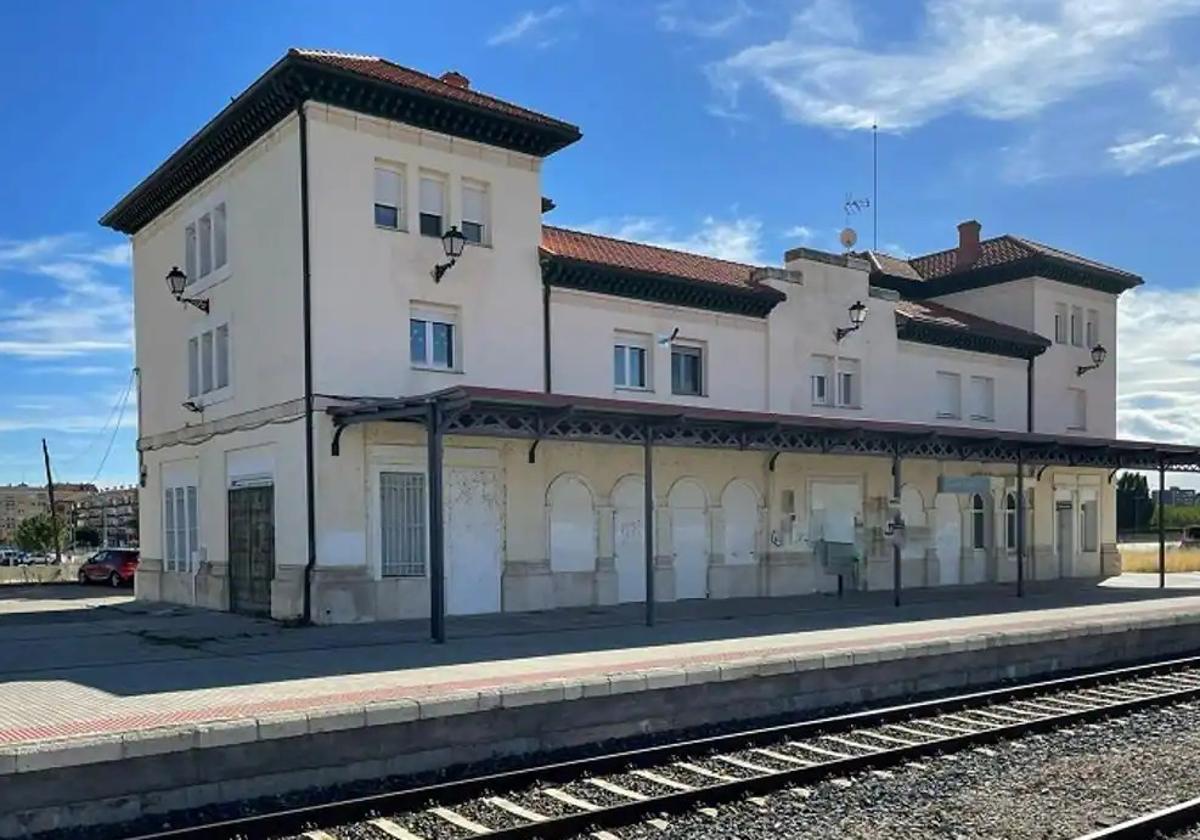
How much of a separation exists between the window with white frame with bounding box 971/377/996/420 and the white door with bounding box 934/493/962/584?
291cm

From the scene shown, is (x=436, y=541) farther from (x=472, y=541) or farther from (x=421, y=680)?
(x=472, y=541)

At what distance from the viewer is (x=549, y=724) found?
1020 centimetres

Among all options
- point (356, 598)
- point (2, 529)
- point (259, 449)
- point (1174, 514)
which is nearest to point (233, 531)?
point (259, 449)

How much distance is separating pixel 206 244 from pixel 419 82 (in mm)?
5713

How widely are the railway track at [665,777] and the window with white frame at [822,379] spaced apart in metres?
12.7

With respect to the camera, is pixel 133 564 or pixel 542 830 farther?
pixel 133 564

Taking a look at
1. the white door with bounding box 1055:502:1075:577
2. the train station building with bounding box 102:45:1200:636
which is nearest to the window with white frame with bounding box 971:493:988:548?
the train station building with bounding box 102:45:1200:636

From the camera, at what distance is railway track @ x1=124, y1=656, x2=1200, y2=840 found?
7.60 meters

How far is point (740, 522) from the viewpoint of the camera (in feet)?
75.1

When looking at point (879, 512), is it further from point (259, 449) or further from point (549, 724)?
point (549, 724)

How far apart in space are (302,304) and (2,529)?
147 meters

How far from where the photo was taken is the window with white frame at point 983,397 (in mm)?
28922

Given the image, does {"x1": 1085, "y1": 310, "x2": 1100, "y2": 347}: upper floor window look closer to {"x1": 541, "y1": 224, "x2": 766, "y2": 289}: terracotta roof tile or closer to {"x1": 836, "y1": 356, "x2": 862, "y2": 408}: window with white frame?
{"x1": 836, "y1": 356, "x2": 862, "y2": 408}: window with white frame

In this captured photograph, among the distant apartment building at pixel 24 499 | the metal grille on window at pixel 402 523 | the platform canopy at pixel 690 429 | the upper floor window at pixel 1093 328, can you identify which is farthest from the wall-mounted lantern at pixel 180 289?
the distant apartment building at pixel 24 499
